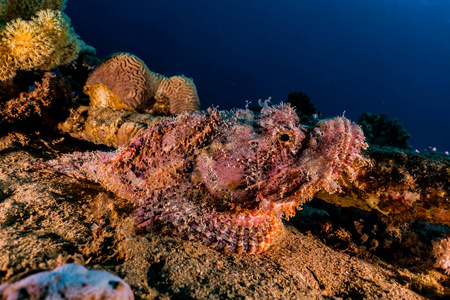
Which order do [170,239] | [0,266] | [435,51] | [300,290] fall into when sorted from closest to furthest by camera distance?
[0,266] < [300,290] < [170,239] < [435,51]

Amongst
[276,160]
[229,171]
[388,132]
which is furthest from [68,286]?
[388,132]

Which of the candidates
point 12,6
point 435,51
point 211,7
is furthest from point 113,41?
point 435,51

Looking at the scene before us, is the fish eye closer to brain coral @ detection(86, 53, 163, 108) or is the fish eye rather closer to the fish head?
the fish head

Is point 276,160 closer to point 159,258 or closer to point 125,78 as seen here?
point 159,258

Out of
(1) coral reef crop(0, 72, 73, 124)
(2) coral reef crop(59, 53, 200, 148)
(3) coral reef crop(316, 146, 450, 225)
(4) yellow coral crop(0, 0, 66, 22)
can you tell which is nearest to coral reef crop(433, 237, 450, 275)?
(3) coral reef crop(316, 146, 450, 225)

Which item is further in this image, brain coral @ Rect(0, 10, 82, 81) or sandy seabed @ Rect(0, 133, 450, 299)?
brain coral @ Rect(0, 10, 82, 81)

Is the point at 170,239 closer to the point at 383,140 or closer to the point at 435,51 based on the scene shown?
the point at 383,140
